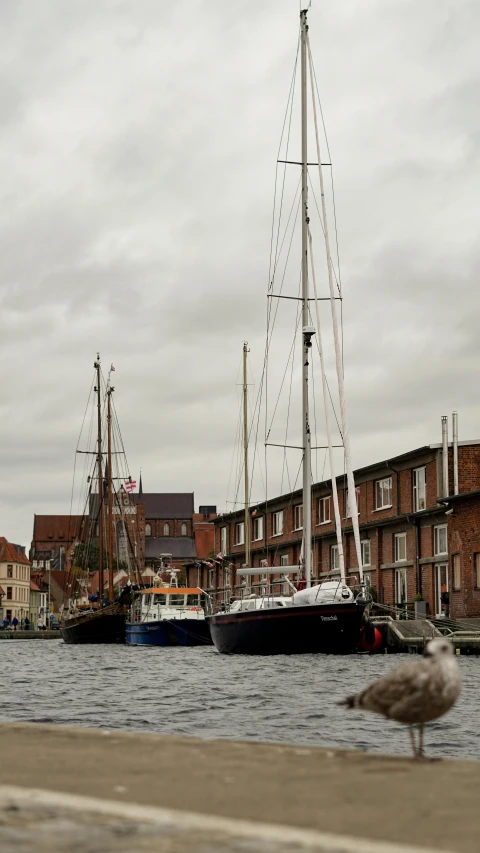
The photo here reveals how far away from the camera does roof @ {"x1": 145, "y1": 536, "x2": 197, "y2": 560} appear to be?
636ft

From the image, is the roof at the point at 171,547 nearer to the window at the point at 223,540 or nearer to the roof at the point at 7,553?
the roof at the point at 7,553

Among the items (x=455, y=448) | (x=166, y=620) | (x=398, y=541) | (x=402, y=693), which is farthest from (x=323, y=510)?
(x=402, y=693)

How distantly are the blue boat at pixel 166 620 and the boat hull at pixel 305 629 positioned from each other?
19.4 metres

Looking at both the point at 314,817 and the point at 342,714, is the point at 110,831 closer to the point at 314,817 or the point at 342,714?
the point at 314,817

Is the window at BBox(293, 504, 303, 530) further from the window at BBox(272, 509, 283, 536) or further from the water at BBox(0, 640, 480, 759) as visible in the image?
the water at BBox(0, 640, 480, 759)

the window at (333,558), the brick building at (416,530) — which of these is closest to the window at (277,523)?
the brick building at (416,530)

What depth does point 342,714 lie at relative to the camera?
57.6 ft

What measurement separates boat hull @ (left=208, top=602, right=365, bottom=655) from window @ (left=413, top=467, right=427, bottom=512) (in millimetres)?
16129

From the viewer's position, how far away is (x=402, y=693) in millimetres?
6953

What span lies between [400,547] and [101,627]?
74.5 ft

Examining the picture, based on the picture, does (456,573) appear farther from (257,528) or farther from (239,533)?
(239,533)

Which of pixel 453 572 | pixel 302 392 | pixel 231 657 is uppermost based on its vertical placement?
pixel 302 392

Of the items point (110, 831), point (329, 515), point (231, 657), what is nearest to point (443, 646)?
point (110, 831)

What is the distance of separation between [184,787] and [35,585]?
156 m
